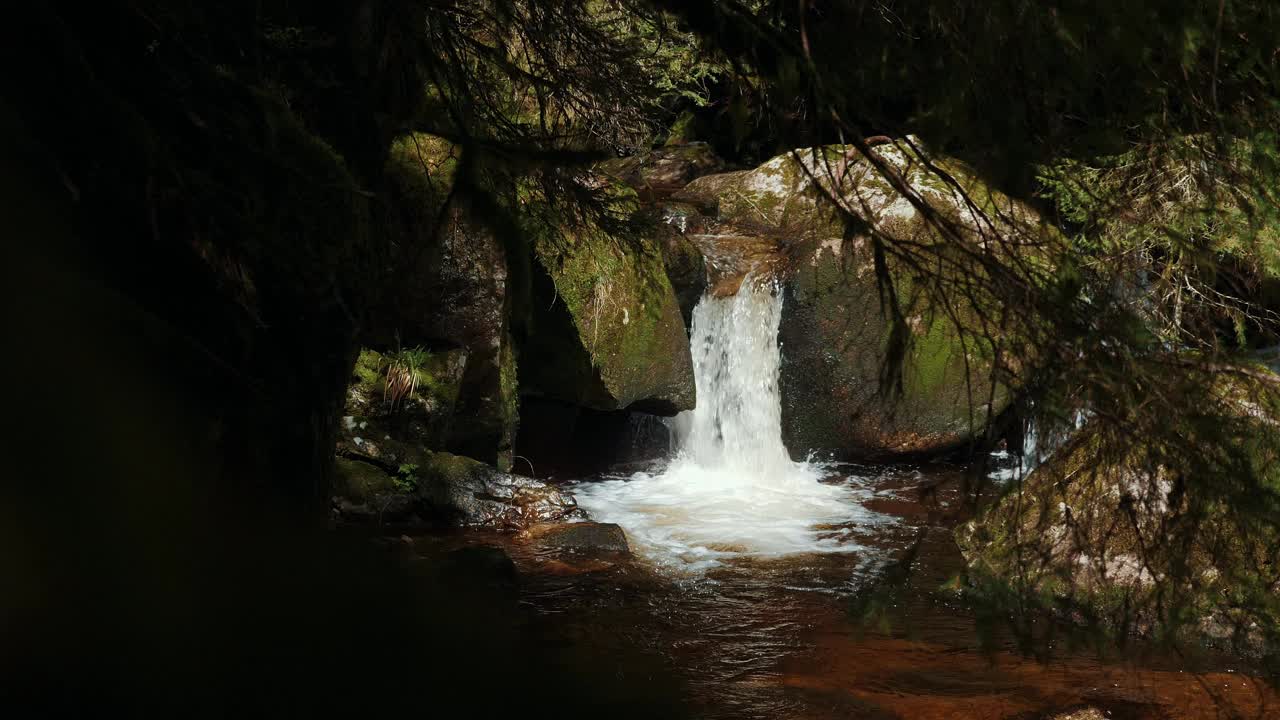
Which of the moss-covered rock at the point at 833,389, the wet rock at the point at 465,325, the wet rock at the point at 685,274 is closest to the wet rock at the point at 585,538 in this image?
the wet rock at the point at 465,325

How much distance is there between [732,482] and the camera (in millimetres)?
10781

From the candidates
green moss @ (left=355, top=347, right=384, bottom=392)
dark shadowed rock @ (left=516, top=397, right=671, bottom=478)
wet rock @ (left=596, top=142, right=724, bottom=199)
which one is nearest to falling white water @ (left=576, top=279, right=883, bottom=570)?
dark shadowed rock @ (left=516, top=397, right=671, bottom=478)

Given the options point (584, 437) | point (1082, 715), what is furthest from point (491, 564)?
point (584, 437)

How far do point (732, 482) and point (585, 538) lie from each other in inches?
138

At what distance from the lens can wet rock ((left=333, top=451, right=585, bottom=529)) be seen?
25.2 ft

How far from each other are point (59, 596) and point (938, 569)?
260 inches

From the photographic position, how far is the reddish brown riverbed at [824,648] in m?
4.89

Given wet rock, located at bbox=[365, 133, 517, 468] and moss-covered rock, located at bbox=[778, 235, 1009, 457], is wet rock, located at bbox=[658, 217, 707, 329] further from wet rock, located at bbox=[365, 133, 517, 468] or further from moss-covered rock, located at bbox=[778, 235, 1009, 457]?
wet rock, located at bbox=[365, 133, 517, 468]

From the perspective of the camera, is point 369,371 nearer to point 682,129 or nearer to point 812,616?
point 812,616

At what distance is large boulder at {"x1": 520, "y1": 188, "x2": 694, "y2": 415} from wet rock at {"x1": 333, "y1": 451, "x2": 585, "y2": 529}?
66.5 inches

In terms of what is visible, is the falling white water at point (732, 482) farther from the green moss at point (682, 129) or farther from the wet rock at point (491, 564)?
the green moss at point (682, 129)

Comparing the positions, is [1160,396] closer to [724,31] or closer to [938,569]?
[724,31]

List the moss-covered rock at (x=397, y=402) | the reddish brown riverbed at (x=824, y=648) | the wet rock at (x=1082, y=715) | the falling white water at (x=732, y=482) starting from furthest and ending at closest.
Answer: the falling white water at (x=732, y=482)
the moss-covered rock at (x=397, y=402)
the reddish brown riverbed at (x=824, y=648)
the wet rock at (x=1082, y=715)

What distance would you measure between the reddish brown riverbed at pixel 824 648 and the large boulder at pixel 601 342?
98.8 inches
